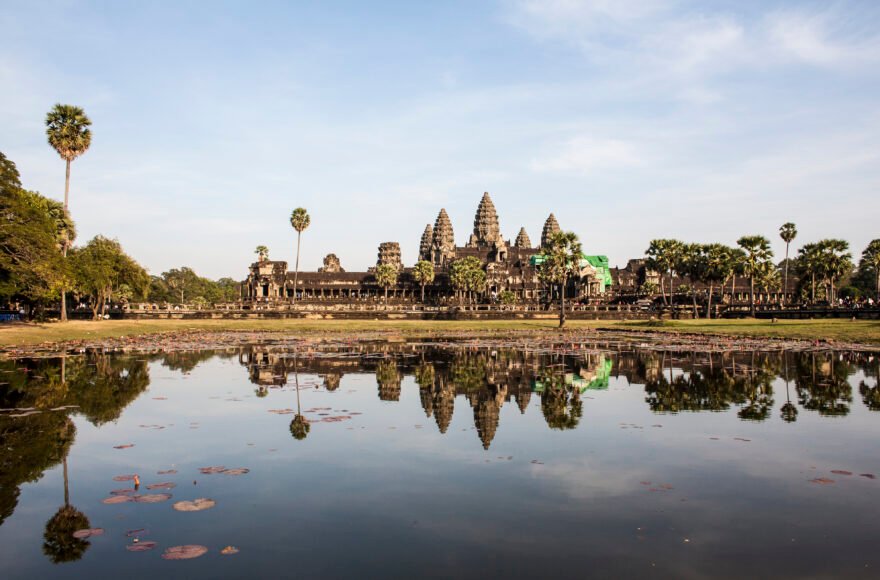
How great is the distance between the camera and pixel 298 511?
9734 mm

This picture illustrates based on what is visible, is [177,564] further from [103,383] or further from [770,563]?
[103,383]

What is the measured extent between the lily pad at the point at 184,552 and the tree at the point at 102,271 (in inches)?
2519

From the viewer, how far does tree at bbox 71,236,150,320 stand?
69000 mm

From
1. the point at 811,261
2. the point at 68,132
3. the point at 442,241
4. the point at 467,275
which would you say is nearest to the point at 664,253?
the point at 811,261

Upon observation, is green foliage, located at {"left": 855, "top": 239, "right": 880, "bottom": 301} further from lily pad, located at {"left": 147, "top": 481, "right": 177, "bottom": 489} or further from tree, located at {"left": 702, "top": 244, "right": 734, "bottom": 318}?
lily pad, located at {"left": 147, "top": 481, "right": 177, "bottom": 489}

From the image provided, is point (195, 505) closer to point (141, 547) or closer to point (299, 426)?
point (141, 547)

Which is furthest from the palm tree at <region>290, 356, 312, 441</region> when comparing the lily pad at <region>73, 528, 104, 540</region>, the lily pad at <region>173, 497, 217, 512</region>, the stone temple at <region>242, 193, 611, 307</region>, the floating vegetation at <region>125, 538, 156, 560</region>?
the stone temple at <region>242, 193, 611, 307</region>

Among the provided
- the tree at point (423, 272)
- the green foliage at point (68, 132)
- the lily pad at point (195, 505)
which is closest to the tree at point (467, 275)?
the tree at point (423, 272)

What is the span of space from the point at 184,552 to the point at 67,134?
217 feet

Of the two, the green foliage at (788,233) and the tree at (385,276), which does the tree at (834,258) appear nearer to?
the green foliage at (788,233)

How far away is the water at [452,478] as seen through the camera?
319 inches

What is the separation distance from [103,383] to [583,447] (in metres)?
17.2

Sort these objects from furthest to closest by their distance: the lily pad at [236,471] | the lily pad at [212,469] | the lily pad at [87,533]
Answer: the lily pad at [212,469]
the lily pad at [236,471]
the lily pad at [87,533]

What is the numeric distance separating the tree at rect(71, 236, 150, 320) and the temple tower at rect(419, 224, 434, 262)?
103786 mm
